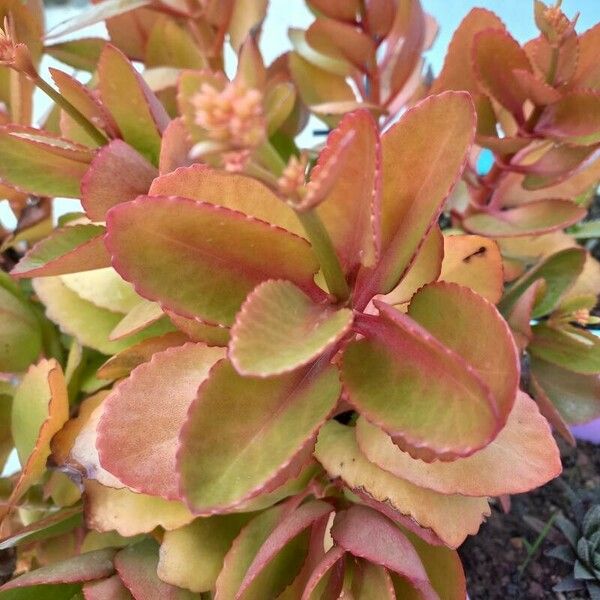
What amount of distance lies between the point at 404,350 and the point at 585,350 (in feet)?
Result: 0.84

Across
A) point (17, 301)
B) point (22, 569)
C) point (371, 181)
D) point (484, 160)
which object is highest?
point (371, 181)

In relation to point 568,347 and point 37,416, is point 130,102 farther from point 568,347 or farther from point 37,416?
point 568,347

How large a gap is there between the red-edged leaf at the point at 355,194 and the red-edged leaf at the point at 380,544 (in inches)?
5.4

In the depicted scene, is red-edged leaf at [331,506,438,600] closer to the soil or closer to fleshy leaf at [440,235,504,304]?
fleshy leaf at [440,235,504,304]

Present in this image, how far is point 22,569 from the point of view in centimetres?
55

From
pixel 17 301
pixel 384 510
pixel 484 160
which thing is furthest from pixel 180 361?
pixel 484 160

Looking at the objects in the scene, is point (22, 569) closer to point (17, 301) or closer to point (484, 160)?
point (17, 301)

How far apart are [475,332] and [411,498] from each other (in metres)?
0.12

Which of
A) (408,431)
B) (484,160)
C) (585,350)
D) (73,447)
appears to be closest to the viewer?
(408,431)

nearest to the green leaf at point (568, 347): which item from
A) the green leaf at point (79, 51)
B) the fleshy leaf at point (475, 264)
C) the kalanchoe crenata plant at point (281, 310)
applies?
the kalanchoe crenata plant at point (281, 310)

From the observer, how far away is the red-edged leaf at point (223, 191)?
320 mm

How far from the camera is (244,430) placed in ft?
0.98

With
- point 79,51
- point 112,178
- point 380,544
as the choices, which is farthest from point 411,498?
point 79,51

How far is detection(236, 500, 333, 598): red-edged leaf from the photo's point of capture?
331 mm
